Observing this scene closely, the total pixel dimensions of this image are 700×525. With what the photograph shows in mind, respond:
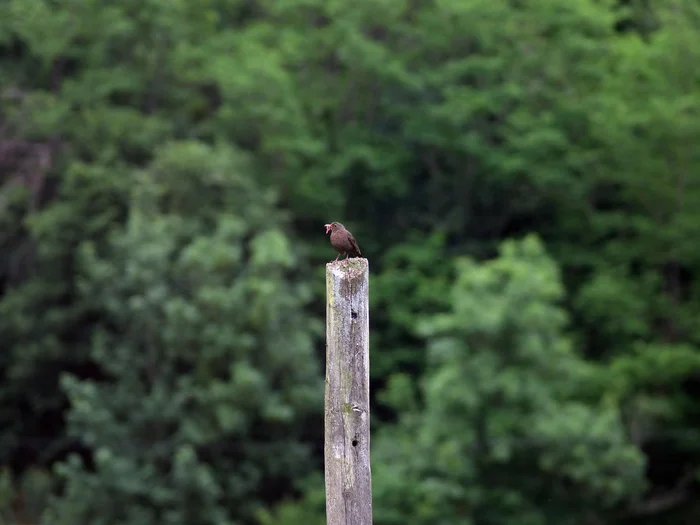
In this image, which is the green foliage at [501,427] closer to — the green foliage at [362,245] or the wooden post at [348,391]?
the green foliage at [362,245]

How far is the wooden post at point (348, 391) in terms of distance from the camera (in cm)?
445

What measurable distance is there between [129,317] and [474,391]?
228 inches

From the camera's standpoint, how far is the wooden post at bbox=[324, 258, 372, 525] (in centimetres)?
445

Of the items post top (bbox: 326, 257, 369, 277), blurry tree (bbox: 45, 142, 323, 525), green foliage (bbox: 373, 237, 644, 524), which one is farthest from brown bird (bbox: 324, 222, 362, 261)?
blurry tree (bbox: 45, 142, 323, 525)

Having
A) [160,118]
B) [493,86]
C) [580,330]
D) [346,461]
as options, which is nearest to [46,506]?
[160,118]

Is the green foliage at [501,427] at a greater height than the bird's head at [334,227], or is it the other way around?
the green foliage at [501,427]

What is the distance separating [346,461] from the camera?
4527 millimetres

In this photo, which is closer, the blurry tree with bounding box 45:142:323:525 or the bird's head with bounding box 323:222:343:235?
the bird's head with bounding box 323:222:343:235

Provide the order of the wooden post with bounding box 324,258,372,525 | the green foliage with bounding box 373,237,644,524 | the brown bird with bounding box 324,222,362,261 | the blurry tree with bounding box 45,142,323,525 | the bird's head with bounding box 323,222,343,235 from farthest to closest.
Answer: the blurry tree with bounding box 45,142,323,525, the green foliage with bounding box 373,237,644,524, the bird's head with bounding box 323,222,343,235, the brown bird with bounding box 324,222,362,261, the wooden post with bounding box 324,258,372,525

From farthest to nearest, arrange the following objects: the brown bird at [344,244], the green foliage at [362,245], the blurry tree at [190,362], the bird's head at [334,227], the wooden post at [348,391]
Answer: the blurry tree at [190,362]
the green foliage at [362,245]
the bird's head at [334,227]
the brown bird at [344,244]
the wooden post at [348,391]

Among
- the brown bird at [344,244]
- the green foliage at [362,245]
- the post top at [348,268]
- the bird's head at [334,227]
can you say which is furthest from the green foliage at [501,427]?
the post top at [348,268]

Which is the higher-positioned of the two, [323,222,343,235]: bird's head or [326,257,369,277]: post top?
[323,222,343,235]: bird's head

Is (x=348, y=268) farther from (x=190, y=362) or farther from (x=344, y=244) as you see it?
(x=190, y=362)

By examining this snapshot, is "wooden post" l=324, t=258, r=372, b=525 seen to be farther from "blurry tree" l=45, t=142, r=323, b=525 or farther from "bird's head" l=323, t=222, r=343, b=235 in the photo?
"blurry tree" l=45, t=142, r=323, b=525
